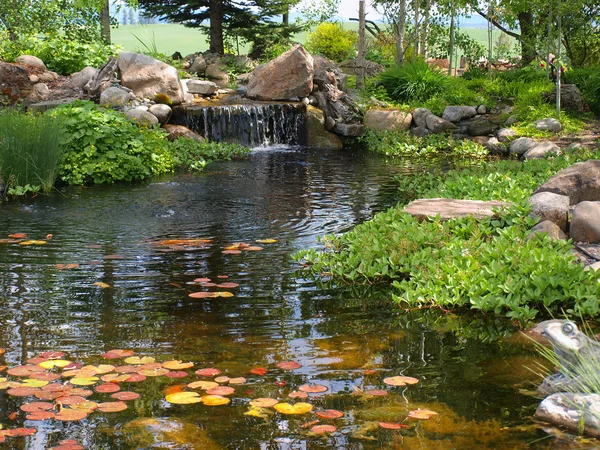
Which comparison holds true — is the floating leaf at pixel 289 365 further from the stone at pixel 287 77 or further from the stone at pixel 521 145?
the stone at pixel 287 77

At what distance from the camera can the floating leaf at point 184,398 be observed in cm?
375

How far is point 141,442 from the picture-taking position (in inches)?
132

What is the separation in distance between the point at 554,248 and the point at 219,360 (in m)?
2.98

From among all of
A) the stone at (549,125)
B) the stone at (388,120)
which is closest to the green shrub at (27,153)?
the stone at (388,120)

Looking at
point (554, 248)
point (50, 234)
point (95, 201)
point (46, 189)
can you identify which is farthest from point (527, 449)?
point (46, 189)

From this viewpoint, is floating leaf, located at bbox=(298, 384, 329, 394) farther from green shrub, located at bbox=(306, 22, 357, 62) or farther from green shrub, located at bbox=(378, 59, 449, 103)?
green shrub, located at bbox=(306, 22, 357, 62)

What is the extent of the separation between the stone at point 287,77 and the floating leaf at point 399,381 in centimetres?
1324

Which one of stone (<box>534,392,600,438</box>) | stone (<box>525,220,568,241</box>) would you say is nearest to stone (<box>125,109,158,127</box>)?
stone (<box>525,220,568,241</box>)

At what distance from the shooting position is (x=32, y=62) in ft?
54.6

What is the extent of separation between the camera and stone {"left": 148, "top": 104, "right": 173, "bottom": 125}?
1461 cm

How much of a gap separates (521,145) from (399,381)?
37.1 ft

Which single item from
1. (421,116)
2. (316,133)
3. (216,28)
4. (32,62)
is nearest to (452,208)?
(316,133)

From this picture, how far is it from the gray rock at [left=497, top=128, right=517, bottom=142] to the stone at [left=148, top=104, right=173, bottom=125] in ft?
22.2

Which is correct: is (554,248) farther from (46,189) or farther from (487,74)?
(487,74)
